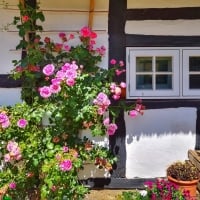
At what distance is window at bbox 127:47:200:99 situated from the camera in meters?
4.58

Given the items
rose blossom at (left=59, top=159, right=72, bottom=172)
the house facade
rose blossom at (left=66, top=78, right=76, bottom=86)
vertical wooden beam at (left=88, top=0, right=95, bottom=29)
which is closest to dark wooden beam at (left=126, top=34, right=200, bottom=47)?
the house facade

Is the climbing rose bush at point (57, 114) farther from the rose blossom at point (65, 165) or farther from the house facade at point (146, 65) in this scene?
the house facade at point (146, 65)

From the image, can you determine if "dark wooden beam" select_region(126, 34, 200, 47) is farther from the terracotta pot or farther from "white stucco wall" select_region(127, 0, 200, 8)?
the terracotta pot

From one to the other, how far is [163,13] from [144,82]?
80 cm

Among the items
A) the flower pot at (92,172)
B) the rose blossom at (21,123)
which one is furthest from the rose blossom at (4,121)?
the flower pot at (92,172)

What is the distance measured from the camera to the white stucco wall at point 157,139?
4586 mm

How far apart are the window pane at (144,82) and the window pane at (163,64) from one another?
15 centimetres

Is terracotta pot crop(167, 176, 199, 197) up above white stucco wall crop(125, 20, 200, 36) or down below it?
below

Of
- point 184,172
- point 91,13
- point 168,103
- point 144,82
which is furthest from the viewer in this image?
point 144,82

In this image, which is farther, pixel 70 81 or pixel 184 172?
pixel 184 172

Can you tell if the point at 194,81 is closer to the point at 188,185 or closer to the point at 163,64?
the point at 163,64

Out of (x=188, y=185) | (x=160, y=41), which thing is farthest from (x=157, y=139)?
(x=160, y=41)

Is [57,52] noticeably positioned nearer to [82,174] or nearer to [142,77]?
[142,77]

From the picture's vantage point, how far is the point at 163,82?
4.69 m
